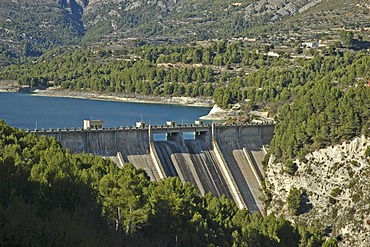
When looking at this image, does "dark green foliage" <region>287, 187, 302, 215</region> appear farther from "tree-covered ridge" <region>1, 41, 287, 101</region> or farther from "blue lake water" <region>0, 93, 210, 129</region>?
"tree-covered ridge" <region>1, 41, 287, 101</region>

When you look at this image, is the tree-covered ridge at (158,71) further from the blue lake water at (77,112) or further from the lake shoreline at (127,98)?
the blue lake water at (77,112)

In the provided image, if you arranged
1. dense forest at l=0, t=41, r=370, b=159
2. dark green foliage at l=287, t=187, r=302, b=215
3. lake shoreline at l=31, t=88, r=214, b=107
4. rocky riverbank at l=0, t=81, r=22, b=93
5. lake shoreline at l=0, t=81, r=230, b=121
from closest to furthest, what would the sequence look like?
dark green foliage at l=287, t=187, r=302, b=215 < dense forest at l=0, t=41, r=370, b=159 < lake shoreline at l=0, t=81, r=230, b=121 < lake shoreline at l=31, t=88, r=214, b=107 < rocky riverbank at l=0, t=81, r=22, b=93

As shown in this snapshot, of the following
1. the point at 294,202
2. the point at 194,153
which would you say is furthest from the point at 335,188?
the point at 194,153

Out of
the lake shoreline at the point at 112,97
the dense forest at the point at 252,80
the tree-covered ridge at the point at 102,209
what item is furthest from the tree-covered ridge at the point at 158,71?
the tree-covered ridge at the point at 102,209

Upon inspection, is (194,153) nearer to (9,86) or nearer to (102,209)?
(102,209)

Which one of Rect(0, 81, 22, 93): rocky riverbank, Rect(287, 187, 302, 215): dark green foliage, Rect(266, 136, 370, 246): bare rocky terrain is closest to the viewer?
Rect(266, 136, 370, 246): bare rocky terrain

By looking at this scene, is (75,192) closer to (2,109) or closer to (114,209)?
(114,209)

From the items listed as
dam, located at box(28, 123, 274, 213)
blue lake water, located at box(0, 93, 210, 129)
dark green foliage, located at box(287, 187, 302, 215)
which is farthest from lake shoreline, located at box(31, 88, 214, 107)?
dark green foliage, located at box(287, 187, 302, 215)

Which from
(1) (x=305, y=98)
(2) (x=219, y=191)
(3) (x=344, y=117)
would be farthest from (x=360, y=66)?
(2) (x=219, y=191)
